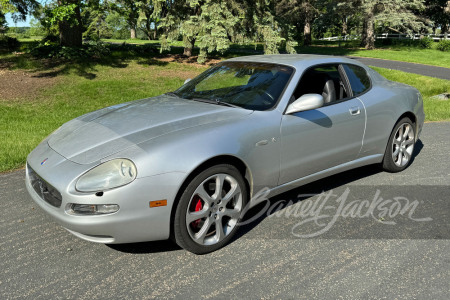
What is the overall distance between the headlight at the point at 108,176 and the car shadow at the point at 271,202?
0.73 m

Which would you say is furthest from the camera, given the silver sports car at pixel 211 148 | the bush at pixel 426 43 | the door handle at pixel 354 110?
the bush at pixel 426 43

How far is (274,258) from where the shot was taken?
10.7 ft

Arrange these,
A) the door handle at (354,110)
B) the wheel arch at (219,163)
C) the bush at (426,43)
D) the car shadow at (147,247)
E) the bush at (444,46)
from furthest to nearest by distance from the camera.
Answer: the bush at (426,43) < the bush at (444,46) < the door handle at (354,110) < the car shadow at (147,247) < the wheel arch at (219,163)

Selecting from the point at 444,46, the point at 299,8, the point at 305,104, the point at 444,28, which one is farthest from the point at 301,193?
A: the point at 444,28

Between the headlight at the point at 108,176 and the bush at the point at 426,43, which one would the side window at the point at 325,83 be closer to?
the headlight at the point at 108,176

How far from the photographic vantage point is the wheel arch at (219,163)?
3.11 metres

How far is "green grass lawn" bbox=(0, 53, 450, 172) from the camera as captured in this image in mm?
7703

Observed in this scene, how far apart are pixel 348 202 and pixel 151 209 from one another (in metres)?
2.35

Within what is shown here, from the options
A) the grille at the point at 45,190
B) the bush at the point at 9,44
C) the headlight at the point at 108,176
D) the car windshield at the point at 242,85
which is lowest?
the grille at the point at 45,190

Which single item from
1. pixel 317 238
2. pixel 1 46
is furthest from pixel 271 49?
pixel 317 238

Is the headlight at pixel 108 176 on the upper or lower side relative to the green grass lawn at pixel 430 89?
upper

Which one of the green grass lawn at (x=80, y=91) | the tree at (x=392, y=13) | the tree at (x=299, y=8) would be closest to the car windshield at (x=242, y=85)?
the green grass lawn at (x=80, y=91)

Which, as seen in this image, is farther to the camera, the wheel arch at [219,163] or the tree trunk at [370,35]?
the tree trunk at [370,35]

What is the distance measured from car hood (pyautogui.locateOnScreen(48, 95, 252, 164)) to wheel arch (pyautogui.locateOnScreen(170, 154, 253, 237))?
15.2 inches
